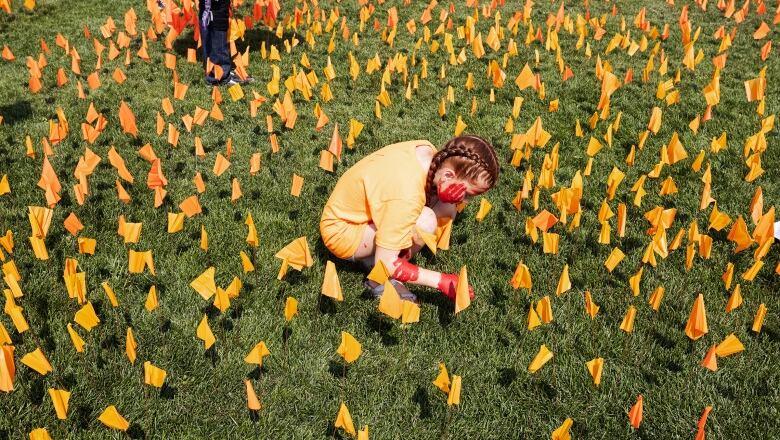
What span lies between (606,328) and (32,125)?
4.71m

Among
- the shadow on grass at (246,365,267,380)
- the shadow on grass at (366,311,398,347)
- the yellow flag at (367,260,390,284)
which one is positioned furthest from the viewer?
the shadow on grass at (366,311,398,347)

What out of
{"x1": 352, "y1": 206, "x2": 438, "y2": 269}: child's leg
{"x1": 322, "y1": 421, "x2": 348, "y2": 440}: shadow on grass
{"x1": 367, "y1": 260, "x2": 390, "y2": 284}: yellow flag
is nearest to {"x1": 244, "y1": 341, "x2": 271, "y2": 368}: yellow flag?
{"x1": 322, "y1": 421, "x2": 348, "y2": 440}: shadow on grass

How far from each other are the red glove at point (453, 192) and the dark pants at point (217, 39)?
348 centimetres

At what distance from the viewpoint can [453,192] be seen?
120 inches

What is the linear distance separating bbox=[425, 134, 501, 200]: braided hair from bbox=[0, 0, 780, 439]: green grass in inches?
29.8

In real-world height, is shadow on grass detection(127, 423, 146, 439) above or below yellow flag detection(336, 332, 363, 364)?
below

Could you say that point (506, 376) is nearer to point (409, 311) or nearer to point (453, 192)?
point (409, 311)

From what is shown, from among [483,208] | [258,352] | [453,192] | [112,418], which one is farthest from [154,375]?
[483,208]

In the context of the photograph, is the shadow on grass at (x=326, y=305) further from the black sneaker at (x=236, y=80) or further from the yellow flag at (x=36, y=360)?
the black sneaker at (x=236, y=80)

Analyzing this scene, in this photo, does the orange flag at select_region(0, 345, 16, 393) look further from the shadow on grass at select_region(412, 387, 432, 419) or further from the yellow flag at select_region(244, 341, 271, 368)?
the shadow on grass at select_region(412, 387, 432, 419)

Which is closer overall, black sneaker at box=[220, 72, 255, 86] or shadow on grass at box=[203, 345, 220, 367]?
shadow on grass at box=[203, 345, 220, 367]

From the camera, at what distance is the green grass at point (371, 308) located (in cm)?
271

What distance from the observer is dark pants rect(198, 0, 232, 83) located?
228 inches

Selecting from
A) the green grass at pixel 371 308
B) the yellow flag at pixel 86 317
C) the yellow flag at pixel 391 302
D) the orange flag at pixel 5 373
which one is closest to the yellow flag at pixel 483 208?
the green grass at pixel 371 308
